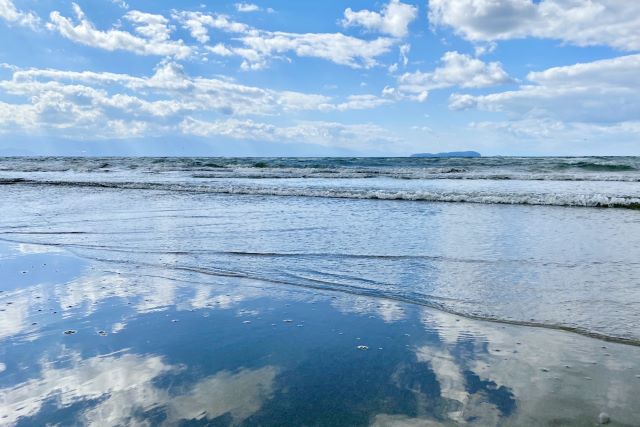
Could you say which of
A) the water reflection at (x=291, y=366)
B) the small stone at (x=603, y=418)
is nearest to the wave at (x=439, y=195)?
the water reflection at (x=291, y=366)

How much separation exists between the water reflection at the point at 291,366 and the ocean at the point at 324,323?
0.07 feet

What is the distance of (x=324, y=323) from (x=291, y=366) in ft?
Answer: 4.05

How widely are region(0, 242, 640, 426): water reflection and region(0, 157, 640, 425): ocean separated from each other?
0.02 m

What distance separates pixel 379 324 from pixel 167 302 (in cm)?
278

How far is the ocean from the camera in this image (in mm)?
3646

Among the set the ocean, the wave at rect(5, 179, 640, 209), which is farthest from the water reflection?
the wave at rect(5, 179, 640, 209)

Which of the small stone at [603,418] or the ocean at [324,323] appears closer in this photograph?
the small stone at [603,418]

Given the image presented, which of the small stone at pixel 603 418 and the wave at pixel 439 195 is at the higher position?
the wave at pixel 439 195

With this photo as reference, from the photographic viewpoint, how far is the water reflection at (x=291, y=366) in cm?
351

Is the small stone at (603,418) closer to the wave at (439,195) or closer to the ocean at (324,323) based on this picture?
the ocean at (324,323)

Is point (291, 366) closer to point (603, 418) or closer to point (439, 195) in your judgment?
point (603, 418)

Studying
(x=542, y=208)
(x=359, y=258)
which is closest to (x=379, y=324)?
(x=359, y=258)

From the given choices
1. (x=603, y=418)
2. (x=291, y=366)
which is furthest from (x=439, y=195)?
(x=603, y=418)

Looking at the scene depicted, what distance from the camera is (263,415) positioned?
3475 millimetres
